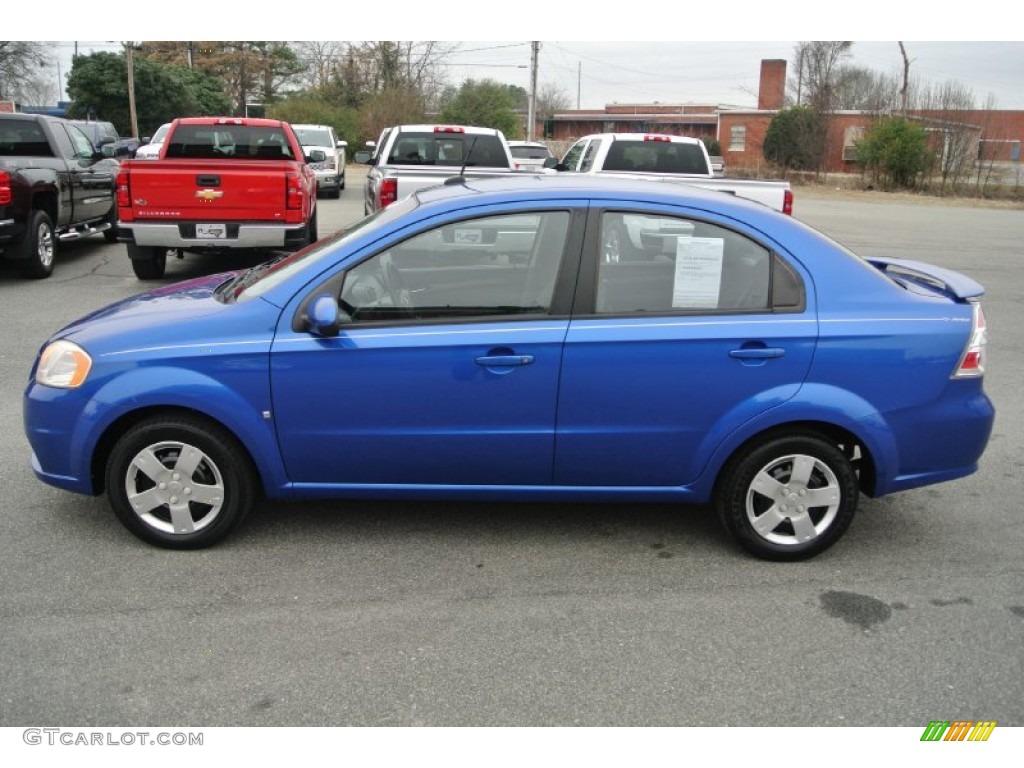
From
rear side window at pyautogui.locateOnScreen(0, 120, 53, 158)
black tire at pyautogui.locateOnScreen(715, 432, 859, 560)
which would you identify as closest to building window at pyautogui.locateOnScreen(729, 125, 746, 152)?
rear side window at pyautogui.locateOnScreen(0, 120, 53, 158)

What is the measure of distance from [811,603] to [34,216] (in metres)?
10.4

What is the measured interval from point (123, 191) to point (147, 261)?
126 centimetres

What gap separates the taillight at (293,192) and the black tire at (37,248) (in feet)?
10.6

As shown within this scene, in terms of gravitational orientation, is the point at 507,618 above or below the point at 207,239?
below

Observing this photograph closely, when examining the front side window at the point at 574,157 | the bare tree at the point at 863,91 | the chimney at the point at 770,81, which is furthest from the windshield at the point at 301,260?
the chimney at the point at 770,81

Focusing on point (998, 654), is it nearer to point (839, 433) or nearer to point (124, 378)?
point (839, 433)

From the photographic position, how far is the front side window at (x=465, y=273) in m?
4.21

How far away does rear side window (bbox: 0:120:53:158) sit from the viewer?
12.3m

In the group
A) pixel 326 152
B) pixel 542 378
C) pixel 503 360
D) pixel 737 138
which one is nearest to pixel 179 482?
pixel 503 360

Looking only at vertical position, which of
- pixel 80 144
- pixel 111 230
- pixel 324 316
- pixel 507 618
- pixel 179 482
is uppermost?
pixel 80 144

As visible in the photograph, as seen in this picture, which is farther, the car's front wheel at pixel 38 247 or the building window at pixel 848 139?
the building window at pixel 848 139

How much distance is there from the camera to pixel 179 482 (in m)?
4.21

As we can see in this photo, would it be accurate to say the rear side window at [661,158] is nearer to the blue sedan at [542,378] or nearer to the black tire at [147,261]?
the black tire at [147,261]

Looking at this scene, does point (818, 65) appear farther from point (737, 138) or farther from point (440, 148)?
point (440, 148)
